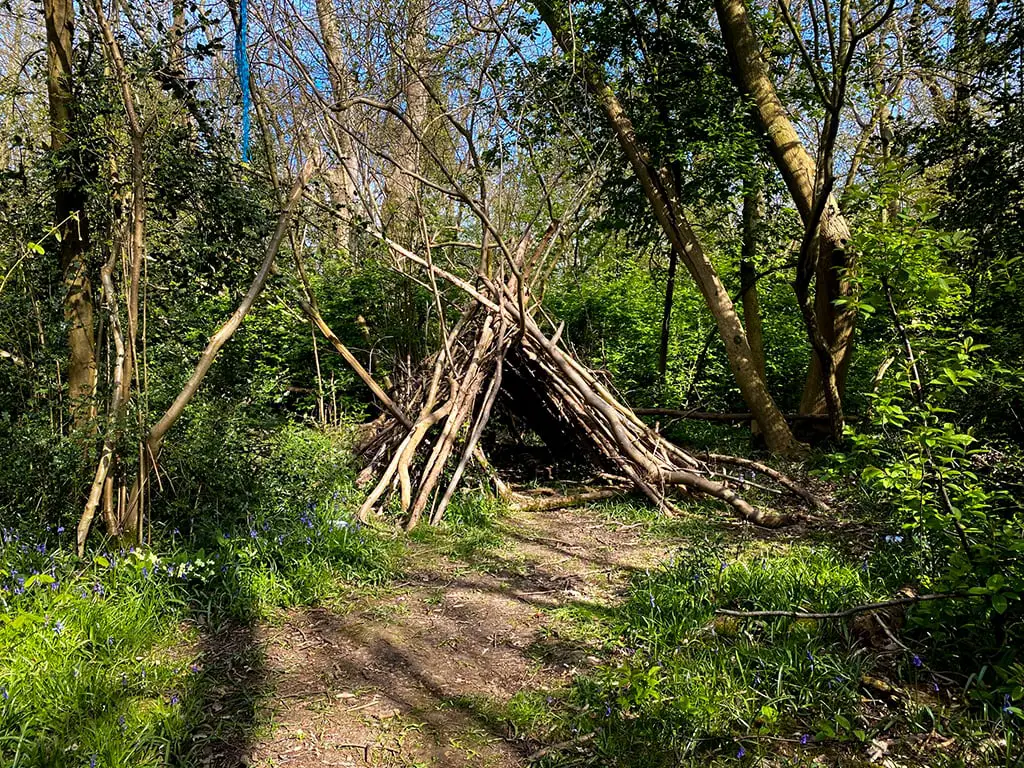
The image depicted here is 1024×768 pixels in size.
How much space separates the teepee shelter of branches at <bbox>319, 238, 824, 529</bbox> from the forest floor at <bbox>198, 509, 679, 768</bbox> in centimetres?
94

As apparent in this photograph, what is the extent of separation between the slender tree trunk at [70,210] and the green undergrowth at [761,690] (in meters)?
2.85

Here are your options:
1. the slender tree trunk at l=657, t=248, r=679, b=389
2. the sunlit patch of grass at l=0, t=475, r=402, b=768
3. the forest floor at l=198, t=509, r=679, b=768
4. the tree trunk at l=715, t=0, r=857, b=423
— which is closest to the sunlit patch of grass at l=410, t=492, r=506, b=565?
the forest floor at l=198, t=509, r=679, b=768

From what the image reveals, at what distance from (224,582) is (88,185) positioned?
218 cm

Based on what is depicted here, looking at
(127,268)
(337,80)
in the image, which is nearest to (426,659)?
(127,268)

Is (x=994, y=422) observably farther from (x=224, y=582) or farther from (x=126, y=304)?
(x=126, y=304)

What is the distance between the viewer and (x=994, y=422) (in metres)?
3.91

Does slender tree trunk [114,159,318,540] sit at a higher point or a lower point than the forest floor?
higher

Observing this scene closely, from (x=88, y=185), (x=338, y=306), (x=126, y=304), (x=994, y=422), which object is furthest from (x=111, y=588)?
(x=338, y=306)

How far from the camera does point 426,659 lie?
312 centimetres

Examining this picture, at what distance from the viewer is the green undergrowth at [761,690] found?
2.28 metres

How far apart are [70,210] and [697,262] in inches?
218

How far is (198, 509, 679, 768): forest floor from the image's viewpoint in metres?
2.47

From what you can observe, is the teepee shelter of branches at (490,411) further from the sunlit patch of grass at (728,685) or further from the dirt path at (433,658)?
the sunlit patch of grass at (728,685)

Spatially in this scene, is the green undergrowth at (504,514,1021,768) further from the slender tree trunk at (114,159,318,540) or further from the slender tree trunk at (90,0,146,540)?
the slender tree trunk at (90,0,146,540)
